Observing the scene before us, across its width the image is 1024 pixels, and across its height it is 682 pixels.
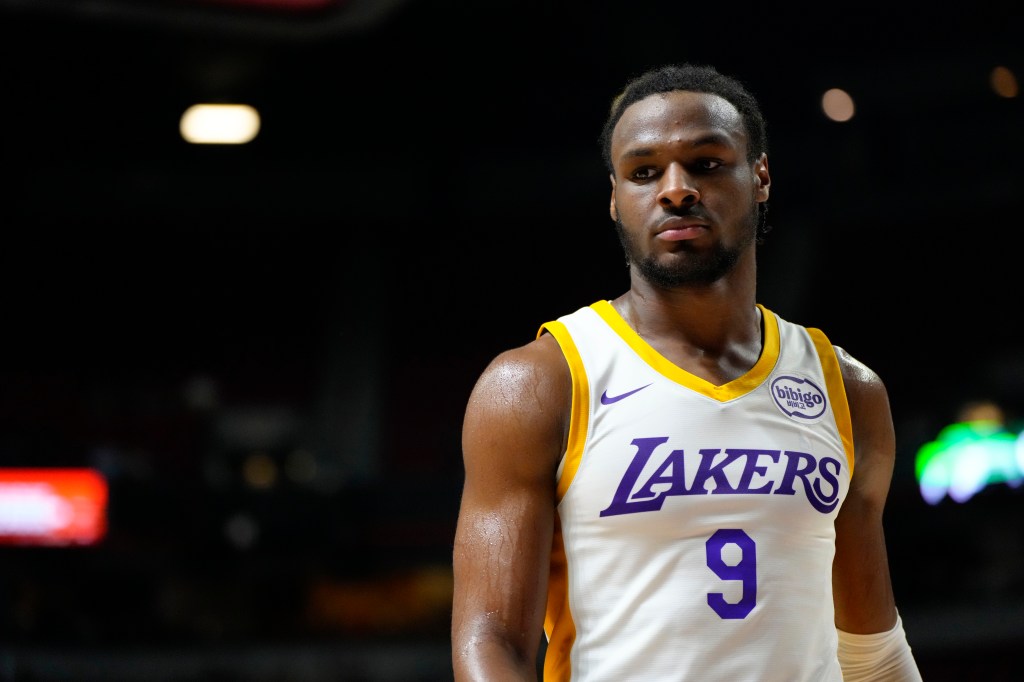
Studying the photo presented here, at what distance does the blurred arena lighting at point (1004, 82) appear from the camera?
11547mm

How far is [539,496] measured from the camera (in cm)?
205

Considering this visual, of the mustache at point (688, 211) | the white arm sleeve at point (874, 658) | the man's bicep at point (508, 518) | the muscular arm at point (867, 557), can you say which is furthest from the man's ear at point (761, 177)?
the white arm sleeve at point (874, 658)

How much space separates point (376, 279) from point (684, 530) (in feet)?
38.9

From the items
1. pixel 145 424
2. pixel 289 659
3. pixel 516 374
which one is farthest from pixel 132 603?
pixel 516 374

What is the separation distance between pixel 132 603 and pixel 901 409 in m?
7.20

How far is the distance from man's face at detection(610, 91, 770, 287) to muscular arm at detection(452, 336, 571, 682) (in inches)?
12.4

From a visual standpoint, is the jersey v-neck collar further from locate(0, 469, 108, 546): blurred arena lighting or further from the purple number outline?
locate(0, 469, 108, 546): blurred arena lighting

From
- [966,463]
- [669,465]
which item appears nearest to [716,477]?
[669,465]

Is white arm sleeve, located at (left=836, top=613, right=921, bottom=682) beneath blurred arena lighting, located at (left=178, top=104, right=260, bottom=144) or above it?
beneath

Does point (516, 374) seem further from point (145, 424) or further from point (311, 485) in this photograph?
point (145, 424)

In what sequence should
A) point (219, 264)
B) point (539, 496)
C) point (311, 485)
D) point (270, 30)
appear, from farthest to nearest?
point (219, 264) → point (311, 485) → point (270, 30) → point (539, 496)

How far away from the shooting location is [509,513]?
2.04 metres

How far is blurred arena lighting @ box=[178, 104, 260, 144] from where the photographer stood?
43.9 feet

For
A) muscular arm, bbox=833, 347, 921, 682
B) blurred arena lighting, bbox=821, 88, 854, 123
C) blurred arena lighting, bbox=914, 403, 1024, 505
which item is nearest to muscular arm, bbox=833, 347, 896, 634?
muscular arm, bbox=833, 347, 921, 682
